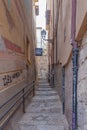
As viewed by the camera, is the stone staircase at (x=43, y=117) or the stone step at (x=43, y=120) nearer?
the stone staircase at (x=43, y=117)

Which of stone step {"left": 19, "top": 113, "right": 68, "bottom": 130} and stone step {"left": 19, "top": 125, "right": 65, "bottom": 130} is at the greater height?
stone step {"left": 19, "top": 113, "right": 68, "bottom": 130}

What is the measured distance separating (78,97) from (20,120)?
203cm

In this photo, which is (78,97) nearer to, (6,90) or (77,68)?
(77,68)

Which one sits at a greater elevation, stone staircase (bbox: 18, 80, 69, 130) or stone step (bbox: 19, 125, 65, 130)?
stone staircase (bbox: 18, 80, 69, 130)

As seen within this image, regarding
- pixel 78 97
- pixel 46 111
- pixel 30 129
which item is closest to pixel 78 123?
pixel 78 97

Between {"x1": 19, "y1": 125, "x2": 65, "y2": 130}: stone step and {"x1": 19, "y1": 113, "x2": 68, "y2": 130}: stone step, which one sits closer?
{"x1": 19, "y1": 125, "x2": 65, "y2": 130}: stone step

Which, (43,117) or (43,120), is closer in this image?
(43,120)

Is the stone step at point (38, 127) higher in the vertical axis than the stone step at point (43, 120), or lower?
lower

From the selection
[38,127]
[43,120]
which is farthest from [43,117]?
[38,127]

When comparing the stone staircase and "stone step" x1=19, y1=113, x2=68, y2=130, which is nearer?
the stone staircase

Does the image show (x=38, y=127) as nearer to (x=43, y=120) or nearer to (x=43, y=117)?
(x=43, y=120)

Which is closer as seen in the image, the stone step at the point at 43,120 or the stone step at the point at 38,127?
the stone step at the point at 38,127

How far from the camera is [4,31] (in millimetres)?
3623

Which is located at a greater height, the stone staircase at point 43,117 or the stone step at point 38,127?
the stone staircase at point 43,117
